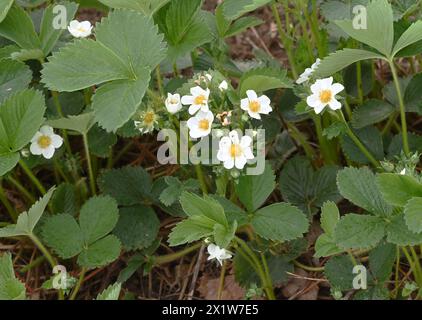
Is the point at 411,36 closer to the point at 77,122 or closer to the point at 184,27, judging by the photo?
the point at 184,27

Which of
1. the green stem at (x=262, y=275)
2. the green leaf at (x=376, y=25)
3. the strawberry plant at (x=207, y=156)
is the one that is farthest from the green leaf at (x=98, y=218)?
the green leaf at (x=376, y=25)

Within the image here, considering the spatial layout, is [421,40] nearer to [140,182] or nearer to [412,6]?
[412,6]

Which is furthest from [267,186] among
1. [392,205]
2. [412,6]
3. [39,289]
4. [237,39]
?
[237,39]

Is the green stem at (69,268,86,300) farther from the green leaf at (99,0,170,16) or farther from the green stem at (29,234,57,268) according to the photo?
the green leaf at (99,0,170,16)

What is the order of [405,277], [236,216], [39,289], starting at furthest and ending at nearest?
[39,289]
[405,277]
[236,216]

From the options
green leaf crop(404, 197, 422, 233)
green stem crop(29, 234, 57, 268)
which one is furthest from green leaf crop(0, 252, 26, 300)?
green leaf crop(404, 197, 422, 233)

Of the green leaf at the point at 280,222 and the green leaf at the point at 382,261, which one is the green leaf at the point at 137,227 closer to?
the green leaf at the point at 280,222
